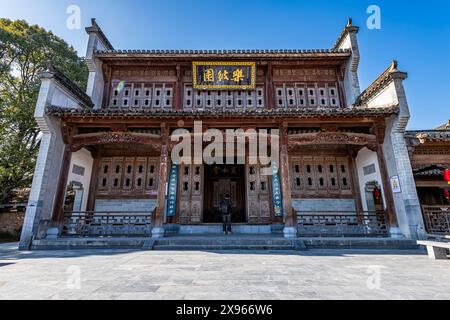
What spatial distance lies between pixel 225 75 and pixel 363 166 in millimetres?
7800

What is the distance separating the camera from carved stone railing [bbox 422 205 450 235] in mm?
7336

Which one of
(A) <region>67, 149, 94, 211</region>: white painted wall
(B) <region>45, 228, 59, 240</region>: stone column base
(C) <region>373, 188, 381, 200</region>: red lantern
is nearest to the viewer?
(B) <region>45, 228, 59, 240</region>: stone column base

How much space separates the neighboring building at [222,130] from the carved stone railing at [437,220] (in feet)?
2.65

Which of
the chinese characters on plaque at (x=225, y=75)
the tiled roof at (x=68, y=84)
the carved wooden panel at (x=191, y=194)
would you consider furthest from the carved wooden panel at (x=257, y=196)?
the tiled roof at (x=68, y=84)

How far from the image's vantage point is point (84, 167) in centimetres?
989

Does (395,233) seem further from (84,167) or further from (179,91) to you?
(84,167)

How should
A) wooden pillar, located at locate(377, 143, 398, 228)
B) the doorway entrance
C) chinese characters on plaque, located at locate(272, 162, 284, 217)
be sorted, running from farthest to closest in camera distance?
the doorway entrance < chinese characters on plaque, located at locate(272, 162, 284, 217) < wooden pillar, located at locate(377, 143, 398, 228)

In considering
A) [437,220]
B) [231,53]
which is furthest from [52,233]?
[437,220]

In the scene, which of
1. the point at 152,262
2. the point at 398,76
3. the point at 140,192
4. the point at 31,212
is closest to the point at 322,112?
the point at 398,76

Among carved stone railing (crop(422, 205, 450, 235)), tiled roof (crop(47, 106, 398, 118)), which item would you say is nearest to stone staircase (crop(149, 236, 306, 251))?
tiled roof (crop(47, 106, 398, 118))

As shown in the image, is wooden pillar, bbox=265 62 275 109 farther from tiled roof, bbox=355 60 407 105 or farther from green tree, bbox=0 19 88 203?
green tree, bbox=0 19 88 203

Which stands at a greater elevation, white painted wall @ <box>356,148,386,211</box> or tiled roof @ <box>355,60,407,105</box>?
tiled roof @ <box>355,60,407,105</box>

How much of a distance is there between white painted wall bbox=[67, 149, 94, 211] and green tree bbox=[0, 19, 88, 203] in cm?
327

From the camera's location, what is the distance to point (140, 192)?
10258mm
